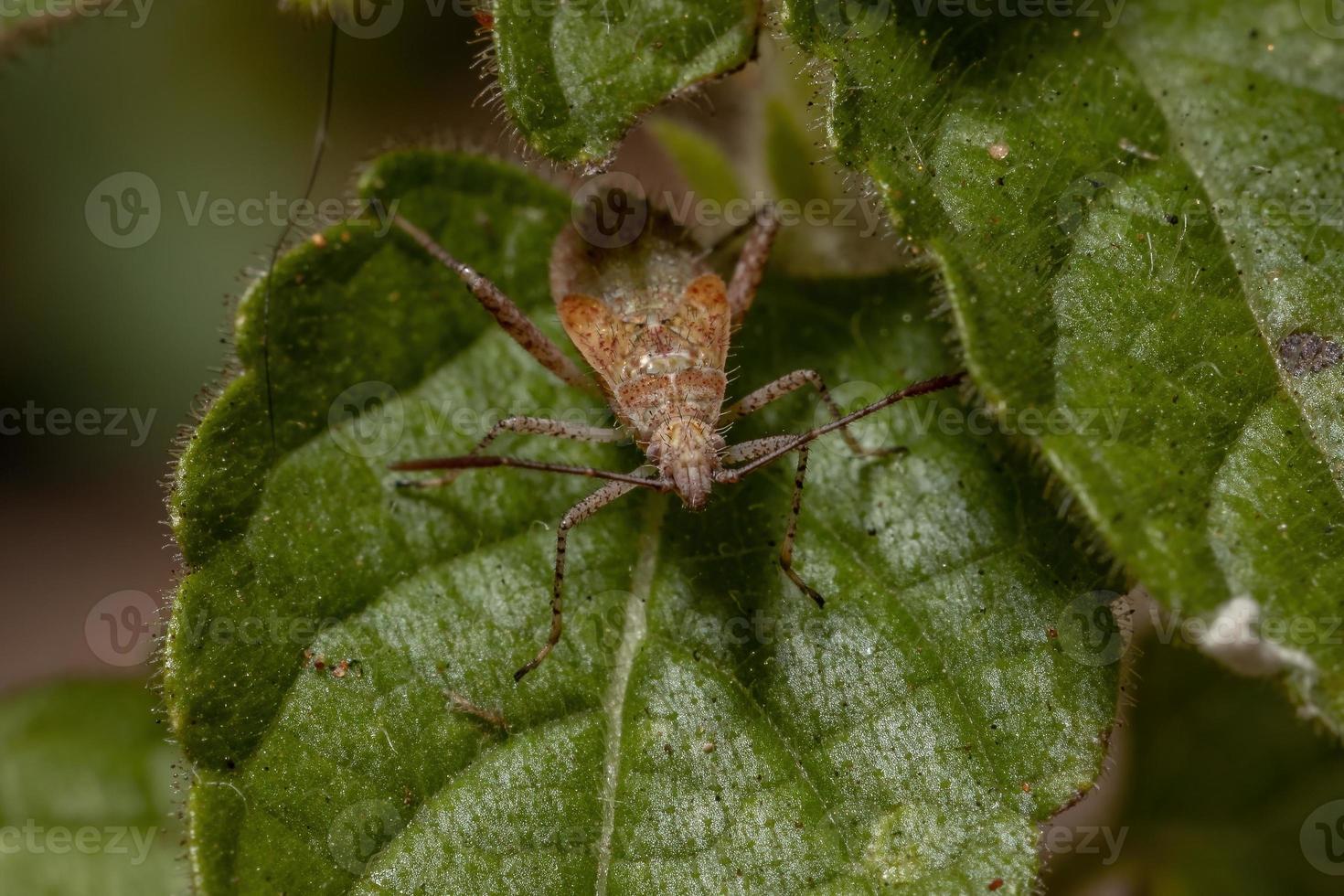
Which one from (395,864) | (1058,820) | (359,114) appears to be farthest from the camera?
(359,114)

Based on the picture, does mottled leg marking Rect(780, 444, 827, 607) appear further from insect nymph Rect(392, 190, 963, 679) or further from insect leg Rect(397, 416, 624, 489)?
insect leg Rect(397, 416, 624, 489)

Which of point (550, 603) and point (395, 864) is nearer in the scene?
point (395, 864)

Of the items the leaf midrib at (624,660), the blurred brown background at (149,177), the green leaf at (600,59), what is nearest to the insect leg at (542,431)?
the leaf midrib at (624,660)

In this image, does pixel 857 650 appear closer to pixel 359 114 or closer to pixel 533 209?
pixel 533 209

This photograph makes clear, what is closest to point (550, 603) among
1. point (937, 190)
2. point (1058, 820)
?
point (937, 190)

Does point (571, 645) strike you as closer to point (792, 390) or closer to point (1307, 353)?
point (792, 390)

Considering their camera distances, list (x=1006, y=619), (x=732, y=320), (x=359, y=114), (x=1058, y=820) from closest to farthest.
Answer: (x=1006, y=619) < (x=732, y=320) < (x=1058, y=820) < (x=359, y=114)

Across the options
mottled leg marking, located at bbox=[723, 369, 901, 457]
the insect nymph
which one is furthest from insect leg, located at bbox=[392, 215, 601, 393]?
mottled leg marking, located at bbox=[723, 369, 901, 457]
